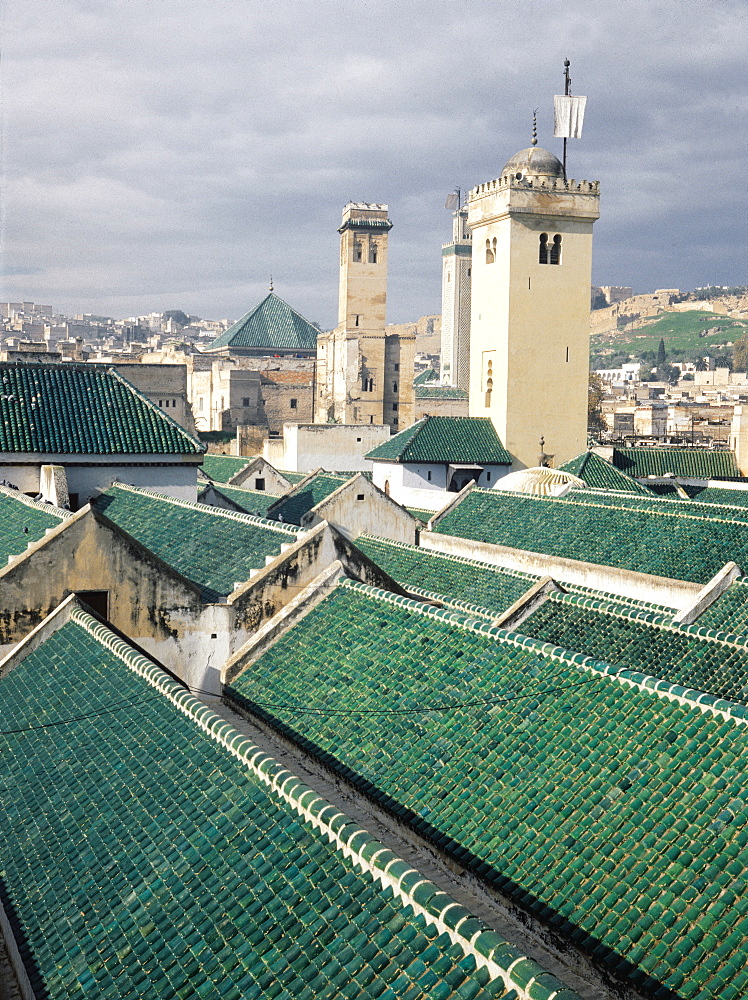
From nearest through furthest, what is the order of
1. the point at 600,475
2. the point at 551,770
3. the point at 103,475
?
1. the point at 551,770
2. the point at 103,475
3. the point at 600,475

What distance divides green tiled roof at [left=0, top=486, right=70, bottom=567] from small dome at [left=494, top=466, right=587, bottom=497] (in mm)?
16631

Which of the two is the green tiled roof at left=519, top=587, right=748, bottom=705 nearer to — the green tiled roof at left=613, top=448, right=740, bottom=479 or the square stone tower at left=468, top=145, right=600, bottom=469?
the square stone tower at left=468, top=145, right=600, bottom=469

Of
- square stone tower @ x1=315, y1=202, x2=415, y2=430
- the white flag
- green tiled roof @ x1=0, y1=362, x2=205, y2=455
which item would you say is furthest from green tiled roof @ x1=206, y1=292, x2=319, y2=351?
green tiled roof @ x1=0, y1=362, x2=205, y2=455

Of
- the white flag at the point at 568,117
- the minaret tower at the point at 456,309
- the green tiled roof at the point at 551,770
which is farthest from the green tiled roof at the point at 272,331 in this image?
the green tiled roof at the point at 551,770

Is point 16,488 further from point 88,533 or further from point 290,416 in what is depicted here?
point 290,416

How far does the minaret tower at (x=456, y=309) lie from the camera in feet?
495

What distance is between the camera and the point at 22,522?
63.5ft

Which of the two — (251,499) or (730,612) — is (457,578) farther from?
(251,499)

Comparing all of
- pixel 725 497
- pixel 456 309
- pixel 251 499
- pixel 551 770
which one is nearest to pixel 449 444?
pixel 725 497

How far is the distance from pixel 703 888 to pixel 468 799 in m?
2.56

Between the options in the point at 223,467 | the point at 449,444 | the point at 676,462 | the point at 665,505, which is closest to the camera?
the point at 665,505

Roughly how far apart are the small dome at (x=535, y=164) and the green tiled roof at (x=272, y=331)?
5131 cm

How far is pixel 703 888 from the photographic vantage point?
26.6ft

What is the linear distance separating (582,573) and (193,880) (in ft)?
54.7
